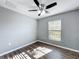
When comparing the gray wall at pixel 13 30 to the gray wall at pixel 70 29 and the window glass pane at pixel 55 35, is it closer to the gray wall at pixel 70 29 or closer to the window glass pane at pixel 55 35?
the window glass pane at pixel 55 35

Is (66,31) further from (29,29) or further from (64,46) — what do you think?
(29,29)

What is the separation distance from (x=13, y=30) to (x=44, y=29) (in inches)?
100

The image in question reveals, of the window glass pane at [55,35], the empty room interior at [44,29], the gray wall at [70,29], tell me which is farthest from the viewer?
the window glass pane at [55,35]

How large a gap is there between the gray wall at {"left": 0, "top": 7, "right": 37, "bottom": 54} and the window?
163 centimetres

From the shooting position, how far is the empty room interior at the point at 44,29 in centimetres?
243

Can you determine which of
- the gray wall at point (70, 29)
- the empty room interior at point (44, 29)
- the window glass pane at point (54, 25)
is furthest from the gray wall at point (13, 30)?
the gray wall at point (70, 29)

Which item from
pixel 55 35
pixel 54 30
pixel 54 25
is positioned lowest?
pixel 55 35

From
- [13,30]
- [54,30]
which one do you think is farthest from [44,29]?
[13,30]

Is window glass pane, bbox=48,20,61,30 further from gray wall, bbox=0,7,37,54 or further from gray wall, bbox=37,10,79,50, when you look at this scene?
gray wall, bbox=0,7,37,54

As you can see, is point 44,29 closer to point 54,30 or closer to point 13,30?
point 54,30

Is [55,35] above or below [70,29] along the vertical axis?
Answer: below

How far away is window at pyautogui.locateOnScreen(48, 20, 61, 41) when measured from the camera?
3741mm

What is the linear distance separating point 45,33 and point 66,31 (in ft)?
5.86

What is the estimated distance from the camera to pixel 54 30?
4.05 meters
